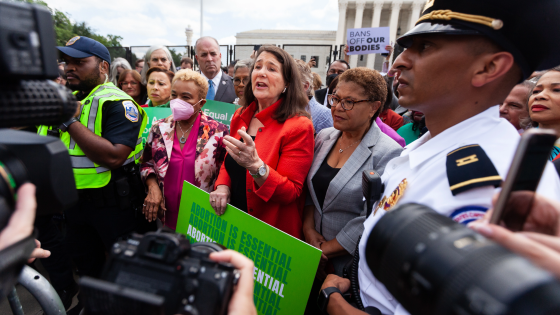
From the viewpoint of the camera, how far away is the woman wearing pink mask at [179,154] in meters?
2.53

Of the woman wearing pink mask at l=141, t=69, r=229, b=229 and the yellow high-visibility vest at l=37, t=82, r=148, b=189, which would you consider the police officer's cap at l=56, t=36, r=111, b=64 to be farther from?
the woman wearing pink mask at l=141, t=69, r=229, b=229

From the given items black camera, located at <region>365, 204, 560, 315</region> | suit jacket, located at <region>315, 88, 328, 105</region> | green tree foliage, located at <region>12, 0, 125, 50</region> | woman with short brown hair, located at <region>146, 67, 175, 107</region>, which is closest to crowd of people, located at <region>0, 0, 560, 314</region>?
black camera, located at <region>365, 204, 560, 315</region>

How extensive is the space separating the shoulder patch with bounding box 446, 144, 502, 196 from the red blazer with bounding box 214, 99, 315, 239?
1205mm

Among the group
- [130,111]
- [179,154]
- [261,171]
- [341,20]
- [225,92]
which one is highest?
[341,20]

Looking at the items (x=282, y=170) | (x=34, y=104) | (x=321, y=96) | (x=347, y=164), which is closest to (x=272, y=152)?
(x=282, y=170)

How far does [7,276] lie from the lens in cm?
60

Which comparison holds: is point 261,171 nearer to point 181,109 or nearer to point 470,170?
point 181,109

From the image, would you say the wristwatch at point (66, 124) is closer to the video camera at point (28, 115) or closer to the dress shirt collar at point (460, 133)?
the video camera at point (28, 115)

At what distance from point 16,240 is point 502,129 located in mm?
1459

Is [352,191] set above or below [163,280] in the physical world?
below

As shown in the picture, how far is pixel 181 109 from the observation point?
257 centimetres

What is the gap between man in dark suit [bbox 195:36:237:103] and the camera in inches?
191

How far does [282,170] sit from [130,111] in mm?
1396

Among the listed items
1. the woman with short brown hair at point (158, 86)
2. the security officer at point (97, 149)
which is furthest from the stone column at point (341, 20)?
the security officer at point (97, 149)
